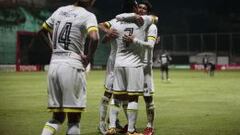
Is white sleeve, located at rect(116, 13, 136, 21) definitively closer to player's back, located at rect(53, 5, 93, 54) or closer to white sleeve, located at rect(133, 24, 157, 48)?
white sleeve, located at rect(133, 24, 157, 48)

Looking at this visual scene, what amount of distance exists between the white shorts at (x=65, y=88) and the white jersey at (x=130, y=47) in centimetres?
251

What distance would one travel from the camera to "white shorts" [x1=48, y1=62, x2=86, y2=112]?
7.50m

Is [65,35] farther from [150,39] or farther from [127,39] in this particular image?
[150,39]

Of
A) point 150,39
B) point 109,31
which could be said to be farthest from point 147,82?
point 109,31

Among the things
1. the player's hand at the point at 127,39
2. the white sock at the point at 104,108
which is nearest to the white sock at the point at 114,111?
the white sock at the point at 104,108

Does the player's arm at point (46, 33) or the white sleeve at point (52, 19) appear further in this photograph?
the player's arm at point (46, 33)

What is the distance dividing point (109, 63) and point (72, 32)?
3.73 meters

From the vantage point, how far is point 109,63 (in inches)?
444

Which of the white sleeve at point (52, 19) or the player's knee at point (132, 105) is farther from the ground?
the white sleeve at point (52, 19)

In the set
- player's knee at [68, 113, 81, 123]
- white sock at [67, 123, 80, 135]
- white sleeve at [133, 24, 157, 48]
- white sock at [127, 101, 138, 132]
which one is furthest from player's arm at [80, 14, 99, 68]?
white sock at [127, 101, 138, 132]

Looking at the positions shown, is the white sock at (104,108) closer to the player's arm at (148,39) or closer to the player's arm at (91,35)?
the player's arm at (148,39)

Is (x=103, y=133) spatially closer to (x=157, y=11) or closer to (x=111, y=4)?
(x=111, y=4)

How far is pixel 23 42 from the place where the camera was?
55.2 m

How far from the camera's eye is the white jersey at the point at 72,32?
757 cm
